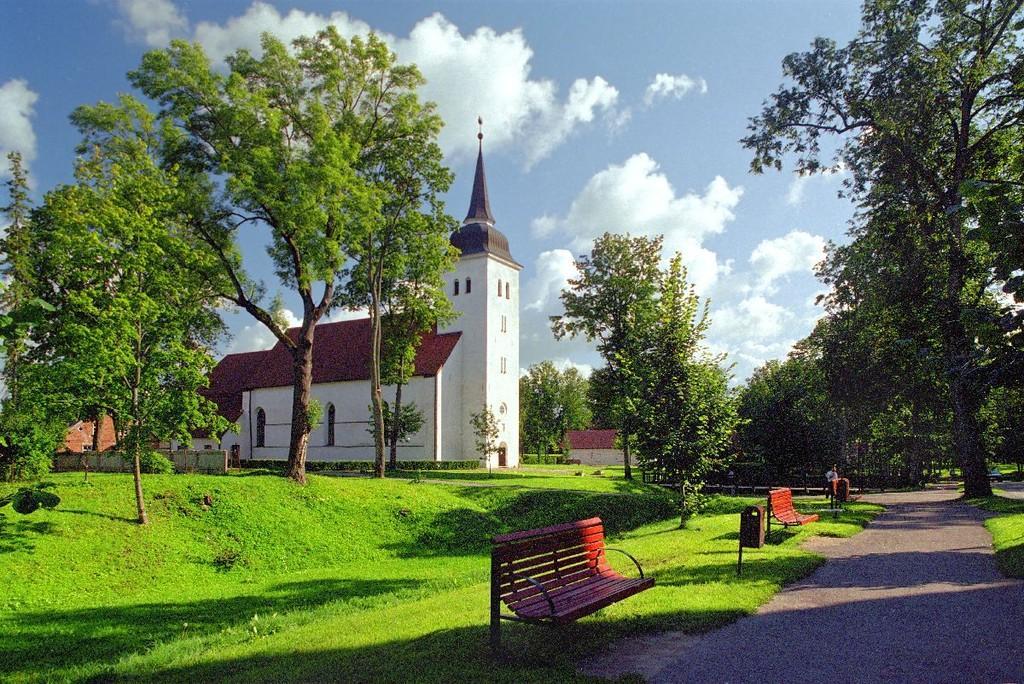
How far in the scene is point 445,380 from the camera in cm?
4756

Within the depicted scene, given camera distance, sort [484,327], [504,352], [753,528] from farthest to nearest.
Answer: [504,352]
[484,327]
[753,528]

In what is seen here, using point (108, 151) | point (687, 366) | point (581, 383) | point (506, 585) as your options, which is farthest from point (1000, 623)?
point (581, 383)

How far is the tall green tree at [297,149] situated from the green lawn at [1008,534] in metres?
17.9

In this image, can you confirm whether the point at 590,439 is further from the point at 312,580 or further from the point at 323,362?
the point at 312,580

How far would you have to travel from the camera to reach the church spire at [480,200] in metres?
51.1

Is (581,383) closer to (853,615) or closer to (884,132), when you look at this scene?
(884,132)

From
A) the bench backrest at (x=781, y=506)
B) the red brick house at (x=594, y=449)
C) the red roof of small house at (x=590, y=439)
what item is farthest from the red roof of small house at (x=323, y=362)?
the red roof of small house at (x=590, y=439)

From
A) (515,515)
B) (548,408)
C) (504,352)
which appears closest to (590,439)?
(548,408)

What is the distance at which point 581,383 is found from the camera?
307 ft

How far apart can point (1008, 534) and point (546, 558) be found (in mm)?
11503

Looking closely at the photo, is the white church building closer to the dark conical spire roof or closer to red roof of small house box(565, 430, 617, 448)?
the dark conical spire roof

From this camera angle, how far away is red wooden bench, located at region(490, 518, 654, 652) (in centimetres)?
636

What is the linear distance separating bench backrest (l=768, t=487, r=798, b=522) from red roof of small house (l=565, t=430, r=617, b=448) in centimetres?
6466

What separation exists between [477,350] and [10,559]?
36.8 metres
